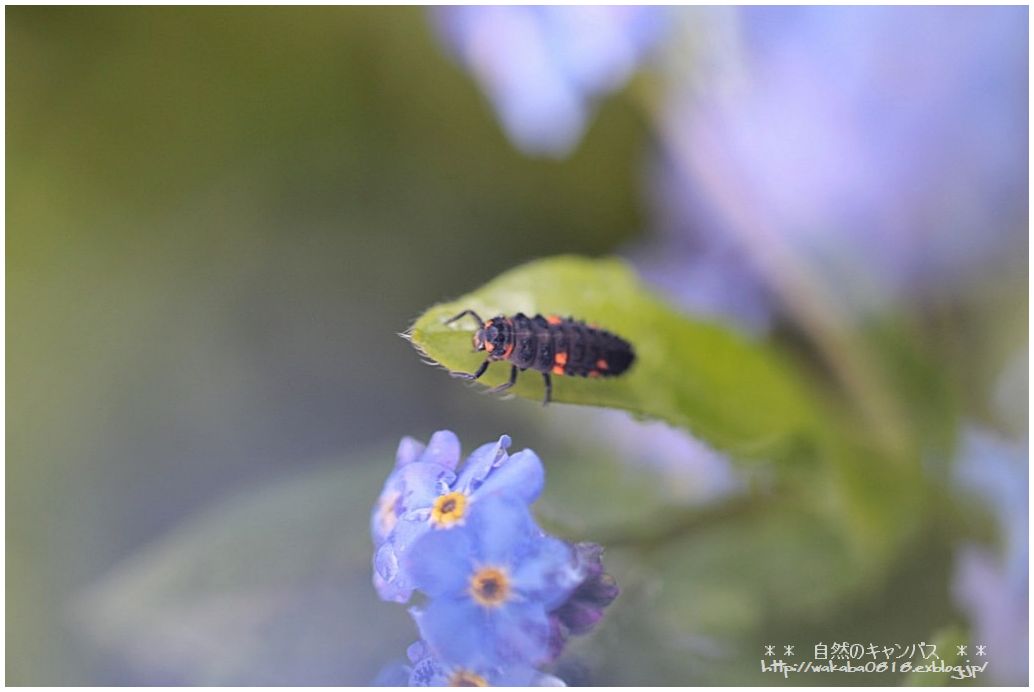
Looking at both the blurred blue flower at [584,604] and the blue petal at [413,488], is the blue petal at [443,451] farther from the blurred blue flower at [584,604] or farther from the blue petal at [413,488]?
the blurred blue flower at [584,604]

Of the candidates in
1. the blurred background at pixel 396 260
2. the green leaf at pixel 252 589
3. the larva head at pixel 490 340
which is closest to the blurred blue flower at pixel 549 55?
the blurred background at pixel 396 260

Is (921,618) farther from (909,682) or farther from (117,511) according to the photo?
(117,511)

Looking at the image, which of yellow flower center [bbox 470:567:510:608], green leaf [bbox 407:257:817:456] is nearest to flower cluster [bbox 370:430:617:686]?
yellow flower center [bbox 470:567:510:608]

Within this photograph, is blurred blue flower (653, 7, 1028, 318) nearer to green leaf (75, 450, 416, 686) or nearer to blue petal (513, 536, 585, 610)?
green leaf (75, 450, 416, 686)

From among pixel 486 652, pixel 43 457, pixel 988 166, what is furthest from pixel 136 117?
pixel 988 166

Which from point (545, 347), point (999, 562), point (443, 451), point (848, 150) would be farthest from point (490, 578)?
point (848, 150)

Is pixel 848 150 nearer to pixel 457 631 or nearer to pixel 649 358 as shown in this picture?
pixel 649 358
